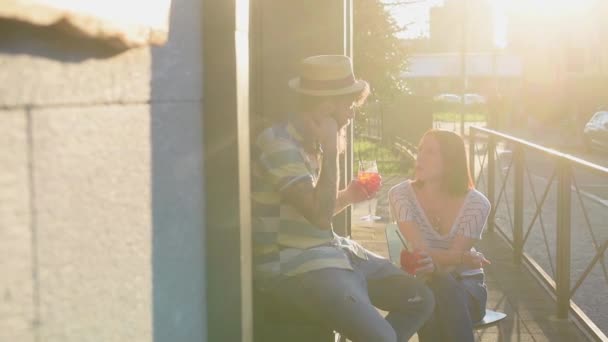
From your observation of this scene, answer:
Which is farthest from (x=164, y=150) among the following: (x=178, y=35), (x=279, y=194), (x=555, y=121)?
(x=555, y=121)

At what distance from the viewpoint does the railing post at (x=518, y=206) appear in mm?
7883

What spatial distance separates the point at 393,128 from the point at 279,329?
17.1m

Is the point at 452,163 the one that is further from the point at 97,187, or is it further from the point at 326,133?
the point at 97,187

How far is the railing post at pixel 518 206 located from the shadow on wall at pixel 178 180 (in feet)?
18.2

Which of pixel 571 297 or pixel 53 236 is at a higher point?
pixel 53 236

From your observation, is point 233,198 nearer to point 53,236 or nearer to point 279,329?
point 53,236

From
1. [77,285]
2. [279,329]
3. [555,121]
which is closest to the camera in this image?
[77,285]

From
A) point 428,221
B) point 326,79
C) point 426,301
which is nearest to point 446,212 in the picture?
point 428,221

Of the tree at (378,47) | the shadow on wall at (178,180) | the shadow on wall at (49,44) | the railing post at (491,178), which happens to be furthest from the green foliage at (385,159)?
the shadow on wall at (49,44)

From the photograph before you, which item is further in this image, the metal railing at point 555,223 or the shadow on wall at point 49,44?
the metal railing at point 555,223

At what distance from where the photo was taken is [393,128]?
20984mm

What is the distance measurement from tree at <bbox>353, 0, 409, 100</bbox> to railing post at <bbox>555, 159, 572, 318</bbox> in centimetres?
1173

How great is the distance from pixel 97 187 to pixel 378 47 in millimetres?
17141

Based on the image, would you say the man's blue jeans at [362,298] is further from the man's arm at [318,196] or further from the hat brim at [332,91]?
the hat brim at [332,91]
